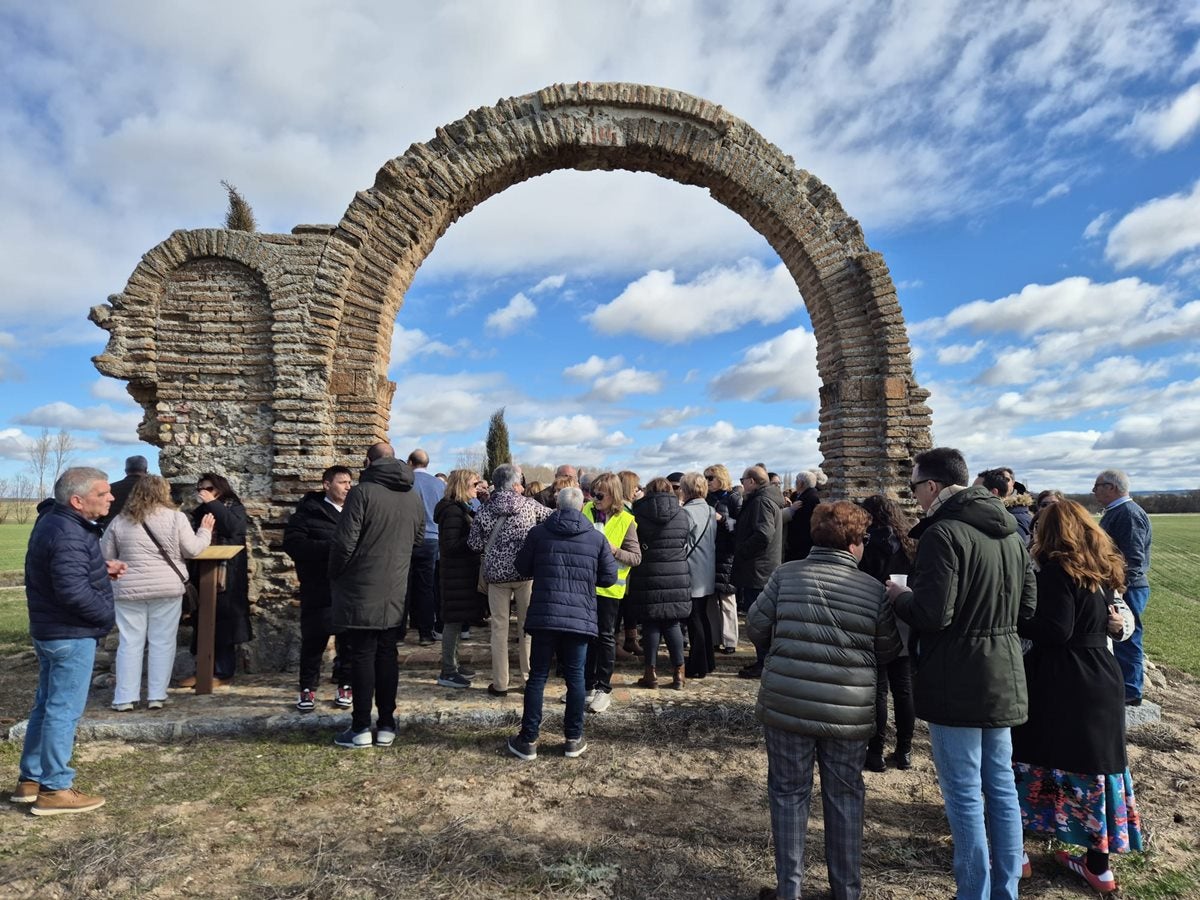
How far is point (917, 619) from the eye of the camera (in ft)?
9.55

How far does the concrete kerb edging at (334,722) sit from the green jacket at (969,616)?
8.68 ft

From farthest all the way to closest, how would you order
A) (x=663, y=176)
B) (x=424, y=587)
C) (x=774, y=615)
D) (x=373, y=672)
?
(x=424, y=587)
(x=663, y=176)
(x=373, y=672)
(x=774, y=615)

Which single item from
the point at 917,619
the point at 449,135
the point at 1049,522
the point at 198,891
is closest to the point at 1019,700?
the point at 917,619

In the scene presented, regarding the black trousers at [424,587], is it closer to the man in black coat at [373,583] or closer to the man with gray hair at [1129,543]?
the man in black coat at [373,583]

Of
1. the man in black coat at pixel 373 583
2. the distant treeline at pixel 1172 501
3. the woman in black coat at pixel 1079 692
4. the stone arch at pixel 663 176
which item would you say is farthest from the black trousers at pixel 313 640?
the distant treeline at pixel 1172 501

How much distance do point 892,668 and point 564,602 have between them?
2.24m

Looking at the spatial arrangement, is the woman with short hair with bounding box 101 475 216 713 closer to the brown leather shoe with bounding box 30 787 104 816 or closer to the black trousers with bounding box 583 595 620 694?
the brown leather shoe with bounding box 30 787 104 816

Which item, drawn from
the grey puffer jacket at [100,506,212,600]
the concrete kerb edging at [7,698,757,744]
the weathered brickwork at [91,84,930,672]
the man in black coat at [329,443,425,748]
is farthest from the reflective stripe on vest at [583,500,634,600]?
the grey puffer jacket at [100,506,212,600]

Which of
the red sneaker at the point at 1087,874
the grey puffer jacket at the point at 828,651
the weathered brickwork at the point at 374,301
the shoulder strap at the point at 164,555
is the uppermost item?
the weathered brickwork at the point at 374,301

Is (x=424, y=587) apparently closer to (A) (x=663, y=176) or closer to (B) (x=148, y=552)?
(B) (x=148, y=552)

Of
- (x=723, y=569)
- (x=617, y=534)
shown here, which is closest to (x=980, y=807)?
(x=617, y=534)

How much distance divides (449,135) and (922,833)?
706 centimetres

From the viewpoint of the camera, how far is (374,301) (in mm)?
6961

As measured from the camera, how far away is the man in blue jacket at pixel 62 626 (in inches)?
150
